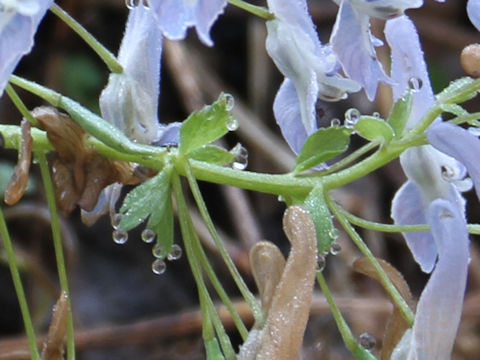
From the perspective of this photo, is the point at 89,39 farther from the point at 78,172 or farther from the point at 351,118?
the point at 351,118

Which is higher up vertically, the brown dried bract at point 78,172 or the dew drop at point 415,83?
the dew drop at point 415,83

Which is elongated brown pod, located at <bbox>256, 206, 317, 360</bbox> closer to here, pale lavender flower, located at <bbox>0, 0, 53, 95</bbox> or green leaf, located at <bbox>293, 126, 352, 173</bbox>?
green leaf, located at <bbox>293, 126, 352, 173</bbox>

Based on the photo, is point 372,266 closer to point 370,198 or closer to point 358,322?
point 358,322

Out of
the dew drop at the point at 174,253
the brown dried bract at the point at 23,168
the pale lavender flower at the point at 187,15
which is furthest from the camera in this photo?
the dew drop at the point at 174,253

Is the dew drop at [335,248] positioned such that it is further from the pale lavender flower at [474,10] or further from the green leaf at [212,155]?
the pale lavender flower at [474,10]

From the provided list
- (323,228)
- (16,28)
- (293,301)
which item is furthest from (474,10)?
(16,28)

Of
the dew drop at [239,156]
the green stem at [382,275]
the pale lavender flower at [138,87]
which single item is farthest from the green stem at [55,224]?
the green stem at [382,275]

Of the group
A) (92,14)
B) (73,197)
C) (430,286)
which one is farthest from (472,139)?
(92,14)

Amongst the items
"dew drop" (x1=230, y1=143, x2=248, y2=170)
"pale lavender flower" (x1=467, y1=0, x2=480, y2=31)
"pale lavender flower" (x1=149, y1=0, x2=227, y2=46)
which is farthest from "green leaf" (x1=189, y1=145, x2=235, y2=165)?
"pale lavender flower" (x1=467, y1=0, x2=480, y2=31)
